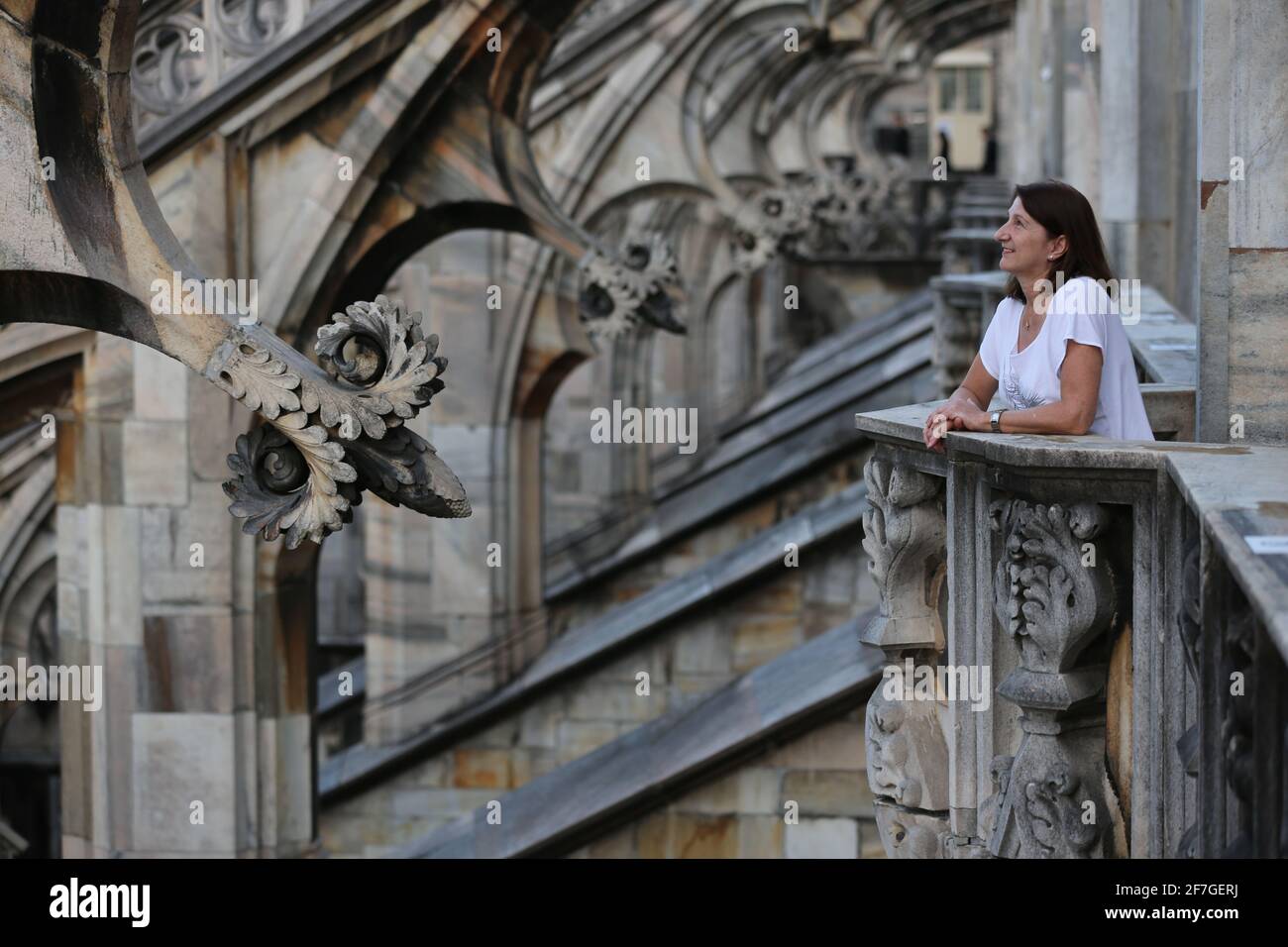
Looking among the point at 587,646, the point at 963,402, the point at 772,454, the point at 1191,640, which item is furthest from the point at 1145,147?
the point at 772,454

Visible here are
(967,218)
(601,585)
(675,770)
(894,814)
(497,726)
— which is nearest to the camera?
(894,814)

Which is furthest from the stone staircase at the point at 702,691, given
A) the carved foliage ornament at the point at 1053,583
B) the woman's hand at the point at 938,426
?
the carved foliage ornament at the point at 1053,583

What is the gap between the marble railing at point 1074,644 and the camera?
2.94 m

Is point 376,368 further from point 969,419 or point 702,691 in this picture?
point 702,691

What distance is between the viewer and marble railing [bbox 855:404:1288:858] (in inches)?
116

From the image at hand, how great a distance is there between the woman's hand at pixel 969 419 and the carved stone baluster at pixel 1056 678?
20 cm

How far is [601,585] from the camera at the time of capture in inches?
587

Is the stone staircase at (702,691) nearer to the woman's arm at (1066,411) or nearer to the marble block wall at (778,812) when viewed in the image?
the marble block wall at (778,812)

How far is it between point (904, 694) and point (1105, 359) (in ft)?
2.46

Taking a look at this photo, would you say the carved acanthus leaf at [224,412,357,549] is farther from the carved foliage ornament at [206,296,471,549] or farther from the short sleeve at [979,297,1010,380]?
the short sleeve at [979,297,1010,380]

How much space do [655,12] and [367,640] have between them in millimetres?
4005
